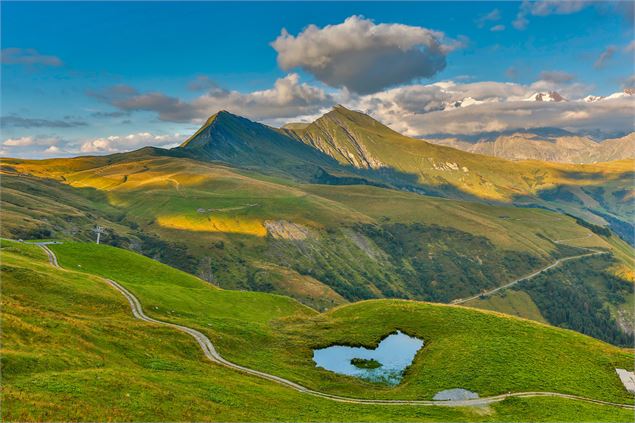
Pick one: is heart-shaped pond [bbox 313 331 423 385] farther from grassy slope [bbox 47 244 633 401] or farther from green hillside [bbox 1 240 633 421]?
green hillside [bbox 1 240 633 421]

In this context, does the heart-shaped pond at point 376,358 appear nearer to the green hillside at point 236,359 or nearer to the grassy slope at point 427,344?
the grassy slope at point 427,344

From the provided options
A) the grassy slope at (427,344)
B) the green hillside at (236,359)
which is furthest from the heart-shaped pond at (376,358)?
the green hillside at (236,359)

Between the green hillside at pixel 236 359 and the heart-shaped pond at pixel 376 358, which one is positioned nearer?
the green hillside at pixel 236 359

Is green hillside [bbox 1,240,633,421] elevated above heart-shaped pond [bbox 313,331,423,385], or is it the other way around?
green hillside [bbox 1,240,633,421]

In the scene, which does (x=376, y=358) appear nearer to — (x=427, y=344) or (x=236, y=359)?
(x=427, y=344)

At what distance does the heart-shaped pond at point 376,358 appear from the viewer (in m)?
61.5

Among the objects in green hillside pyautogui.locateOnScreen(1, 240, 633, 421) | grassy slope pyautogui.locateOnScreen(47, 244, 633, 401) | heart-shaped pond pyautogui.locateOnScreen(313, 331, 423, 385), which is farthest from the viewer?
heart-shaped pond pyautogui.locateOnScreen(313, 331, 423, 385)

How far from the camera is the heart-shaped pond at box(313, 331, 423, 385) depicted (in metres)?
61.5

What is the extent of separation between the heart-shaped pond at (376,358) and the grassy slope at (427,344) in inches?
74.1

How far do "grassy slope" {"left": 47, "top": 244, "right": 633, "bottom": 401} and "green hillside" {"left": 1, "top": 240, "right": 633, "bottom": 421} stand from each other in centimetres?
25

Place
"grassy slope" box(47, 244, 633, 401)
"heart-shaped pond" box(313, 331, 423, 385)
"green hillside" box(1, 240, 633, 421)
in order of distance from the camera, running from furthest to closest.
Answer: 1. "heart-shaped pond" box(313, 331, 423, 385)
2. "grassy slope" box(47, 244, 633, 401)
3. "green hillside" box(1, 240, 633, 421)

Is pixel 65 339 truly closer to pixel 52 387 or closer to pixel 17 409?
pixel 52 387

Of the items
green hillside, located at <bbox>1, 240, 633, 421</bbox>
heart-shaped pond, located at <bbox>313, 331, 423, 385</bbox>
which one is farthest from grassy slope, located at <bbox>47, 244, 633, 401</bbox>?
heart-shaped pond, located at <bbox>313, 331, 423, 385</bbox>

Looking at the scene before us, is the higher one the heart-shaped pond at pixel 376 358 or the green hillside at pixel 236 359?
the green hillside at pixel 236 359
